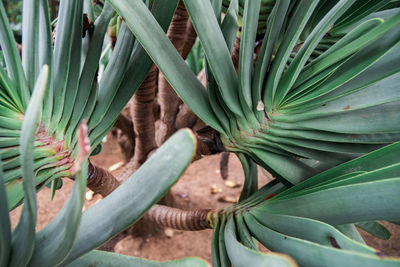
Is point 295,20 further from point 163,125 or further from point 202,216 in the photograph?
point 163,125

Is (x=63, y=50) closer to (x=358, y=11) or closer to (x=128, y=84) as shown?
(x=128, y=84)

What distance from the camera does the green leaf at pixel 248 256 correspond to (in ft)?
0.89

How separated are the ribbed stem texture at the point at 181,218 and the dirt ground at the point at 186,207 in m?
0.52

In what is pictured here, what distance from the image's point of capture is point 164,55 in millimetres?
429

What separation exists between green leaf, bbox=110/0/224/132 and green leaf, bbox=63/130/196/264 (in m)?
0.19

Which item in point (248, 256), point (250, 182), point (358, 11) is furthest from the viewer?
point (250, 182)

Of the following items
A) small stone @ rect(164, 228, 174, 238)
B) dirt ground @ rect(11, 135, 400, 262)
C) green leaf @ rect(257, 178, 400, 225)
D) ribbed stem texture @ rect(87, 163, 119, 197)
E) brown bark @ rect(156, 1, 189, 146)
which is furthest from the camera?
small stone @ rect(164, 228, 174, 238)

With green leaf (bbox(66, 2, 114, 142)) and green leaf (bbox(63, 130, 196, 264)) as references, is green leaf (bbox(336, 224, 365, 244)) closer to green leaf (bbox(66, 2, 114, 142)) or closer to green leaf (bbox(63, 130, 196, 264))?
green leaf (bbox(63, 130, 196, 264))

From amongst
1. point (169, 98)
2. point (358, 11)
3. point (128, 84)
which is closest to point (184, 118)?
point (169, 98)

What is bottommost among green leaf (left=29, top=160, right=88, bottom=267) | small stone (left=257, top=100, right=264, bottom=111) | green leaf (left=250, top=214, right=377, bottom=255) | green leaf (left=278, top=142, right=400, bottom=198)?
green leaf (left=250, top=214, right=377, bottom=255)

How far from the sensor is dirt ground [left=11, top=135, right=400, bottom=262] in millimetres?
1236

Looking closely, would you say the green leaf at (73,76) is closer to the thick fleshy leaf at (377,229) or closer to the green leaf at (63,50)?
the green leaf at (63,50)

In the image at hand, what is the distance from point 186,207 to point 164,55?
119 cm

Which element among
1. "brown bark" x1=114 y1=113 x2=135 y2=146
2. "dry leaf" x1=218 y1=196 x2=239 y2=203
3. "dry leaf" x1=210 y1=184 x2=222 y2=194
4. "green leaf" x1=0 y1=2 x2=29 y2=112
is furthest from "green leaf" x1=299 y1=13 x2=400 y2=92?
"dry leaf" x1=210 y1=184 x2=222 y2=194
